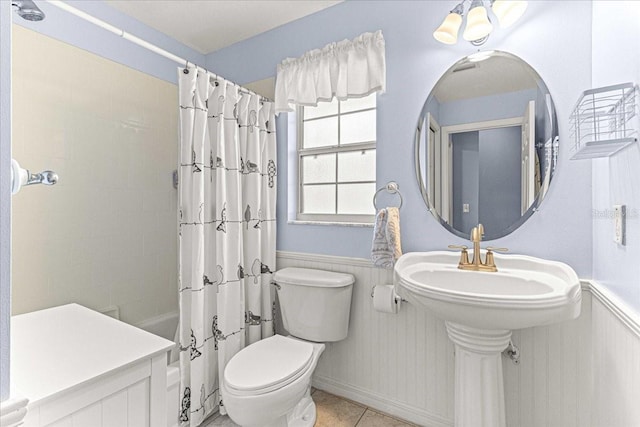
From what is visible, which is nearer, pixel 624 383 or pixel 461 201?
pixel 624 383

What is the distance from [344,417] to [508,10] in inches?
86.6

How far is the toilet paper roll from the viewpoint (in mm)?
1677

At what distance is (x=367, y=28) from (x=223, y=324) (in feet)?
6.29

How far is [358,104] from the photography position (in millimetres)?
2057

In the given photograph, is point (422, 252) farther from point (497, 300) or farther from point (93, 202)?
point (93, 202)

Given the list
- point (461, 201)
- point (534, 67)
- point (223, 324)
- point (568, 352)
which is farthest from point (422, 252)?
point (223, 324)

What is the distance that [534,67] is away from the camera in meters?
1.47

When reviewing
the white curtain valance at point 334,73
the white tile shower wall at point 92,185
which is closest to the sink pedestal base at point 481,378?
the white curtain valance at point 334,73

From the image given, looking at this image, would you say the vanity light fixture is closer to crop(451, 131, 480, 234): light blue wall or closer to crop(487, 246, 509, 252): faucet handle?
crop(451, 131, 480, 234): light blue wall

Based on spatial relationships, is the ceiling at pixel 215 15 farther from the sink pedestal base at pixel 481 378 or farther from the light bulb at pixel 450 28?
the sink pedestal base at pixel 481 378

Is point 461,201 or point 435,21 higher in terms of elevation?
point 435,21

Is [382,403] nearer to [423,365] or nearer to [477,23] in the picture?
[423,365]

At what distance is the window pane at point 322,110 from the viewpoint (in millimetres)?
Answer: 2152

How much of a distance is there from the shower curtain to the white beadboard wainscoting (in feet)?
1.10
